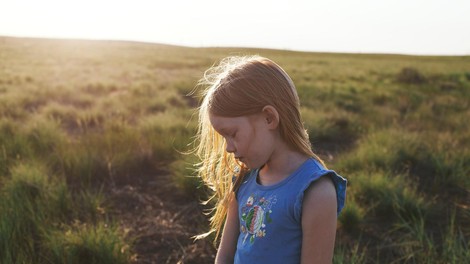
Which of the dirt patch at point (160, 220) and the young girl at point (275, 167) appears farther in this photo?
the dirt patch at point (160, 220)

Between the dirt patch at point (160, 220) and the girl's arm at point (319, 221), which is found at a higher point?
the girl's arm at point (319, 221)

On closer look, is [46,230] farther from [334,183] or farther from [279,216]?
[334,183]

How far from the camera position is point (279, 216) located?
1500mm

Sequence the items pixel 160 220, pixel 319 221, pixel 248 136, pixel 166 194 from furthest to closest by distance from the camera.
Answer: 1. pixel 166 194
2. pixel 160 220
3. pixel 248 136
4. pixel 319 221

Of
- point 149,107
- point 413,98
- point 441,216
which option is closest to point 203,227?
point 441,216

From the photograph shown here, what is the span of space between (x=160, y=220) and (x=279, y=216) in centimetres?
230

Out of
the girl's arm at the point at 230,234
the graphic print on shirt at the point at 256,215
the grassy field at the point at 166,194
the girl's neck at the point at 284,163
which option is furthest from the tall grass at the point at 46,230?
the girl's neck at the point at 284,163

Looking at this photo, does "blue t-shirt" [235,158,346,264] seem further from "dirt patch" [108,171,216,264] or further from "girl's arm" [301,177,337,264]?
"dirt patch" [108,171,216,264]

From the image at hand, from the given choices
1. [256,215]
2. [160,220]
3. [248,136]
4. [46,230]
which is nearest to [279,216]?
[256,215]

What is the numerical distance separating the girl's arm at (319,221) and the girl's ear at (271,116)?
203 mm

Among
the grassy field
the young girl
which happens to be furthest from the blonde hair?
the grassy field

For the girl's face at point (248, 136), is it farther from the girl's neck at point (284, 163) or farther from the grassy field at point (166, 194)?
the grassy field at point (166, 194)

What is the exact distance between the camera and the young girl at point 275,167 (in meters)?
1.44

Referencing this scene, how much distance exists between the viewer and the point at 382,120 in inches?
301
